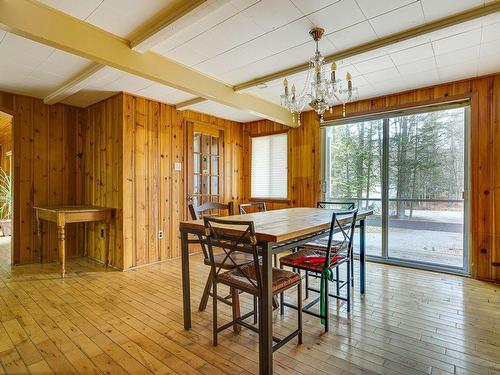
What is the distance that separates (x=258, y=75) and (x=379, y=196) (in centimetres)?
252

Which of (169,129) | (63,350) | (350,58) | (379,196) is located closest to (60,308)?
(63,350)

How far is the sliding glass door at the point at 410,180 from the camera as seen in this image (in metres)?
3.59

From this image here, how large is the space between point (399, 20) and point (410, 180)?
2.37 meters

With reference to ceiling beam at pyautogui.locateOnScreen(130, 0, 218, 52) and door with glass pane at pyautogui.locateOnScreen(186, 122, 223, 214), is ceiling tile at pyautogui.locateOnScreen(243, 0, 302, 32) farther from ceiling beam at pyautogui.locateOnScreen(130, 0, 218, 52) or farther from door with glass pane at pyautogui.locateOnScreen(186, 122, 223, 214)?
door with glass pane at pyautogui.locateOnScreen(186, 122, 223, 214)

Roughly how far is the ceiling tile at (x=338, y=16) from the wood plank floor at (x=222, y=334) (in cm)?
245

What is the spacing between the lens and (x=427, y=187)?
3.77 metres

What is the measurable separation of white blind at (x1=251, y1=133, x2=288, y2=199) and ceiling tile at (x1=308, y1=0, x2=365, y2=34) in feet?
9.46

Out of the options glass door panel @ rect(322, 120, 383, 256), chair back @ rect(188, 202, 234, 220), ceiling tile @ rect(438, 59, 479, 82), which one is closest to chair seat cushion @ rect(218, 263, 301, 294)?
chair back @ rect(188, 202, 234, 220)

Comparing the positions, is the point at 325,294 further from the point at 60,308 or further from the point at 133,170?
the point at 133,170

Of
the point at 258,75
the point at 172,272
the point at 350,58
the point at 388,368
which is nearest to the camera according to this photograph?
the point at 388,368

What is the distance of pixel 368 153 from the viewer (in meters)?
4.26

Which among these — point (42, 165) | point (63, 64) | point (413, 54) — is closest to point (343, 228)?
point (413, 54)

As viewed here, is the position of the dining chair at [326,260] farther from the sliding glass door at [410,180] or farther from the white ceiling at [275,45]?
the sliding glass door at [410,180]

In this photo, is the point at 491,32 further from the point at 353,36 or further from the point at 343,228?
the point at 343,228
